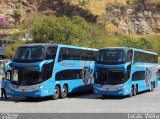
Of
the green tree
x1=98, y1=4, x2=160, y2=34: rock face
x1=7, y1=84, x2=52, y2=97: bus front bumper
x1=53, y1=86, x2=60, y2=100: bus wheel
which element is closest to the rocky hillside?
x1=98, y1=4, x2=160, y2=34: rock face

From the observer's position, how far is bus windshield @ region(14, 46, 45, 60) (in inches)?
1005

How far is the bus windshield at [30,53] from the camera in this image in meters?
25.5

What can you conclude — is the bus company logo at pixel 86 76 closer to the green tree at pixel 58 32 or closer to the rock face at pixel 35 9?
the green tree at pixel 58 32

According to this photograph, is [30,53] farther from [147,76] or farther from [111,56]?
[147,76]

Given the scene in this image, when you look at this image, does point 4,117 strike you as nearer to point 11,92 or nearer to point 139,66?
point 11,92

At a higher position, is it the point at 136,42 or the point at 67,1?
the point at 67,1

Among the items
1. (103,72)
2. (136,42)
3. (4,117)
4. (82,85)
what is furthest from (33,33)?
(4,117)

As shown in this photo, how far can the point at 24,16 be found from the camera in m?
89.8

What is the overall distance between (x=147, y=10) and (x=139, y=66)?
209 ft

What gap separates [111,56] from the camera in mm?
27516

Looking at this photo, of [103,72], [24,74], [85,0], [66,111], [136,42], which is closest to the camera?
[66,111]

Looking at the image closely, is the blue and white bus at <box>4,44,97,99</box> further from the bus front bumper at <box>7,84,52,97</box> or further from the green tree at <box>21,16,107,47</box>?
the green tree at <box>21,16,107,47</box>

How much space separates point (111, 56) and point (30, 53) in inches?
191

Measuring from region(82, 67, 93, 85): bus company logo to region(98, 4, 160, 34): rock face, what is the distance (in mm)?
57540
